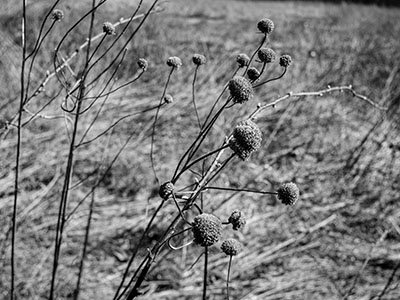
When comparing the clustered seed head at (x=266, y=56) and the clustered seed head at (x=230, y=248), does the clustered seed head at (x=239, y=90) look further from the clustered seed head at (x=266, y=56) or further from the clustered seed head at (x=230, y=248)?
the clustered seed head at (x=230, y=248)

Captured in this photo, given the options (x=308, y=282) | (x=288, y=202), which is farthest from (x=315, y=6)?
(x=288, y=202)

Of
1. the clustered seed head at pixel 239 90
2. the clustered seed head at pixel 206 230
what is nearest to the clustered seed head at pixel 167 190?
the clustered seed head at pixel 206 230

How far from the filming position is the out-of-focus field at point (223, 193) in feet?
6.30

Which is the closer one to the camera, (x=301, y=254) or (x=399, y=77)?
(x=301, y=254)

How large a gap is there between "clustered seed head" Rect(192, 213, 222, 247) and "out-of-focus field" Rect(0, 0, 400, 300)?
1.43 ft

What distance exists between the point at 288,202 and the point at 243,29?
569cm

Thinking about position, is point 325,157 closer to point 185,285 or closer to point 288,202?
point 185,285

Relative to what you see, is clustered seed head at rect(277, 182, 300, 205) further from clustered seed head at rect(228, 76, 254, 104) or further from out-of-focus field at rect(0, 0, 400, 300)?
out-of-focus field at rect(0, 0, 400, 300)

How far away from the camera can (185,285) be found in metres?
1.87

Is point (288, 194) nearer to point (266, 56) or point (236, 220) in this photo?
point (236, 220)

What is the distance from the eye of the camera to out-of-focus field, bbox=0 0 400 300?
6.30ft

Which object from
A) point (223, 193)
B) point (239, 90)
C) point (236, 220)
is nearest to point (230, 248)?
point (236, 220)

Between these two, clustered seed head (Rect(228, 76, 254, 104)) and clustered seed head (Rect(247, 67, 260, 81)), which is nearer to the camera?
clustered seed head (Rect(228, 76, 254, 104))

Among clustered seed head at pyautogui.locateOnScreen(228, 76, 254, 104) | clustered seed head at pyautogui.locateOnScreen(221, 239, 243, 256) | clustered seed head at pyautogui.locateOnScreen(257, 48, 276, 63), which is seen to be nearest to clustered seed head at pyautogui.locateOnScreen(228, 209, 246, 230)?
clustered seed head at pyautogui.locateOnScreen(221, 239, 243, 256)
